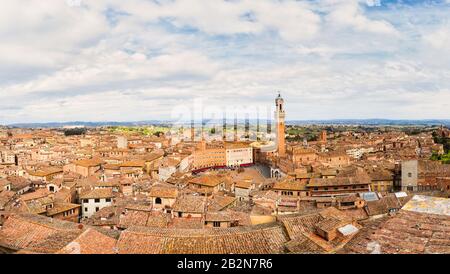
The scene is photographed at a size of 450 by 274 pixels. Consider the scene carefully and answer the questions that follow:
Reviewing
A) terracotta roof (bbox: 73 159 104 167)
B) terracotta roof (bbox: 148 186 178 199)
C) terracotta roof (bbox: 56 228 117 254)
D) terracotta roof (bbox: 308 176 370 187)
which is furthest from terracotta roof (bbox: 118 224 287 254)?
terracotta roof (bbox: 73 159 104 167)

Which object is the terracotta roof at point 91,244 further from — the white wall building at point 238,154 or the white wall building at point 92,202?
the white wall building at point 238,154

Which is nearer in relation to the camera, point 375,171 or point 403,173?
point 403,173

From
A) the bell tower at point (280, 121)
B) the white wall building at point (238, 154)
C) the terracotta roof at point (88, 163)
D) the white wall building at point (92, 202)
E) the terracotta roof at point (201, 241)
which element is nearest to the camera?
the terracotta roof at point (201, 241)

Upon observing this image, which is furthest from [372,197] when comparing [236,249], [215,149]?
[215,149]

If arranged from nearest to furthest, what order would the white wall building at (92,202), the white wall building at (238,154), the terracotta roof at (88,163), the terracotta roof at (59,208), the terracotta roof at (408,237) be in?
the terracotta roof at (408,237)
the terracotta roof at (59,208)
the white wall building at (92,202)
the terracotta roof at (88,163)
the white wall building at (238,154)

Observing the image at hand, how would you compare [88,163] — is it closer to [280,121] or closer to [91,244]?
[280,121]

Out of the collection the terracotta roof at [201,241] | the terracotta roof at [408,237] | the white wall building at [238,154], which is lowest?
the white wall building at [238,154]

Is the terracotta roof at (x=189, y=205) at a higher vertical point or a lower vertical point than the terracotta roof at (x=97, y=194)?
higher

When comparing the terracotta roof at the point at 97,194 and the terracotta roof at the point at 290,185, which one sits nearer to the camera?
the terracotta roof at the point at 97,194

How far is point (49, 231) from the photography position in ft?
35.5

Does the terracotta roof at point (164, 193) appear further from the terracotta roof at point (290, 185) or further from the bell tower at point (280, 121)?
the bell tower at point (280, 121)

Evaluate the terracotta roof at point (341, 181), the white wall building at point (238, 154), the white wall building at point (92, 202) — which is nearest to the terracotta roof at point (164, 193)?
the white wall building at point (92, 202)

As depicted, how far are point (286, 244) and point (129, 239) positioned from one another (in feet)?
13.4
